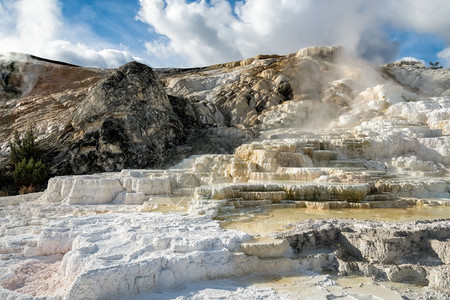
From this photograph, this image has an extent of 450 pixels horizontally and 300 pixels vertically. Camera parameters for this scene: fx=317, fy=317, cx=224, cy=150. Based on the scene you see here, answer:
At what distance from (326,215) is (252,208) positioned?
4.84 ft

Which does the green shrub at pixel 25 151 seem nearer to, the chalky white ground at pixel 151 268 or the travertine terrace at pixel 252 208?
the travertine terrace at pixel 252 208

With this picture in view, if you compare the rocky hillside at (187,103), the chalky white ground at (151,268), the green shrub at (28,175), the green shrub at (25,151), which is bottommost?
the chalky white ground at (151,268)

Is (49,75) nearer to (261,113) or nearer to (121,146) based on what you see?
(121,146)

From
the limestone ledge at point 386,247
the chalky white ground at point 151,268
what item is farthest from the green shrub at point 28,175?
the limestone ledge at point 386,247

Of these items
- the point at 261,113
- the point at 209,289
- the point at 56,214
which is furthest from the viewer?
the point at 261,113

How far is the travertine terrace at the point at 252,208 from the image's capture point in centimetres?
337

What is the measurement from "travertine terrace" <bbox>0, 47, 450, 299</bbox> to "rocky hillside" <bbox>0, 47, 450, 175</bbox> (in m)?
0.15

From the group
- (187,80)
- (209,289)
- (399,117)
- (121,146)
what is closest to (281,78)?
(187,80)

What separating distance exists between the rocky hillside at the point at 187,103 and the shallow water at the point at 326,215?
6.83 metres

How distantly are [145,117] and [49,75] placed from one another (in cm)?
1282

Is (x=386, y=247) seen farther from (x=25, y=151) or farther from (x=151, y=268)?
(x=25, y=151)

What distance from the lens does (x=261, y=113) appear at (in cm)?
1792

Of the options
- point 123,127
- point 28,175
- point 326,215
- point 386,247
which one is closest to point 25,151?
point 28,175

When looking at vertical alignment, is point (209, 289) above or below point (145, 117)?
below
